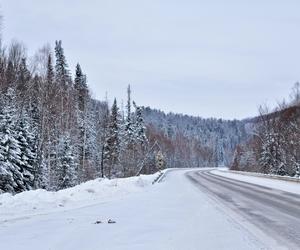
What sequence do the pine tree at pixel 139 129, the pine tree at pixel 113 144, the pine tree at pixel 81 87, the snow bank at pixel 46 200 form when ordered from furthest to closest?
1. the pine tree at pixel 139 129
2. the pine tree at pixel 81 87
3. the pine tree at pixel 113 144
4. the snow bank at pixel 46 200

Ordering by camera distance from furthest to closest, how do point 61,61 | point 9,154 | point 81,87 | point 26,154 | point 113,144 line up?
point 81,87, point 61,61, point 113,144, point 26,154, point 9,154

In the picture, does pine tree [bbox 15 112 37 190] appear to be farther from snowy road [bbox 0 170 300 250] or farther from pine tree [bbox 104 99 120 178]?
pine tree [bbox 104 99 120 178]

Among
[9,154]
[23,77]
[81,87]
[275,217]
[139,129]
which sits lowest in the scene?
[275,217]

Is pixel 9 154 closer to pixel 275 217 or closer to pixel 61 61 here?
pixel 275 217

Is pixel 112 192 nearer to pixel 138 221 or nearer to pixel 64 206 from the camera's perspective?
pixel 64 206

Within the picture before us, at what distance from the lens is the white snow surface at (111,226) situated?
8867mm

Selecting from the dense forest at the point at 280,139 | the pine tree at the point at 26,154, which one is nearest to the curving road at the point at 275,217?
the pine tree at the point at 26,154

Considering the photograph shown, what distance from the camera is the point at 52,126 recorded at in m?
47.5

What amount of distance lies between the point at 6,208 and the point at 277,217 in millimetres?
7769

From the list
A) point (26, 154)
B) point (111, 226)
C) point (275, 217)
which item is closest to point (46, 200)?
point (111, 226)

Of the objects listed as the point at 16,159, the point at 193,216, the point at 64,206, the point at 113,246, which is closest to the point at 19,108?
the point at 16,159

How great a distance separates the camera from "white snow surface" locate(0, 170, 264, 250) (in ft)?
29.1

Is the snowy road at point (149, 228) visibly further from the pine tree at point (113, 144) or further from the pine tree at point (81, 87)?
the pine tree at point (81, 87)

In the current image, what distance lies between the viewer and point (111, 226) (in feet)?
36.0
